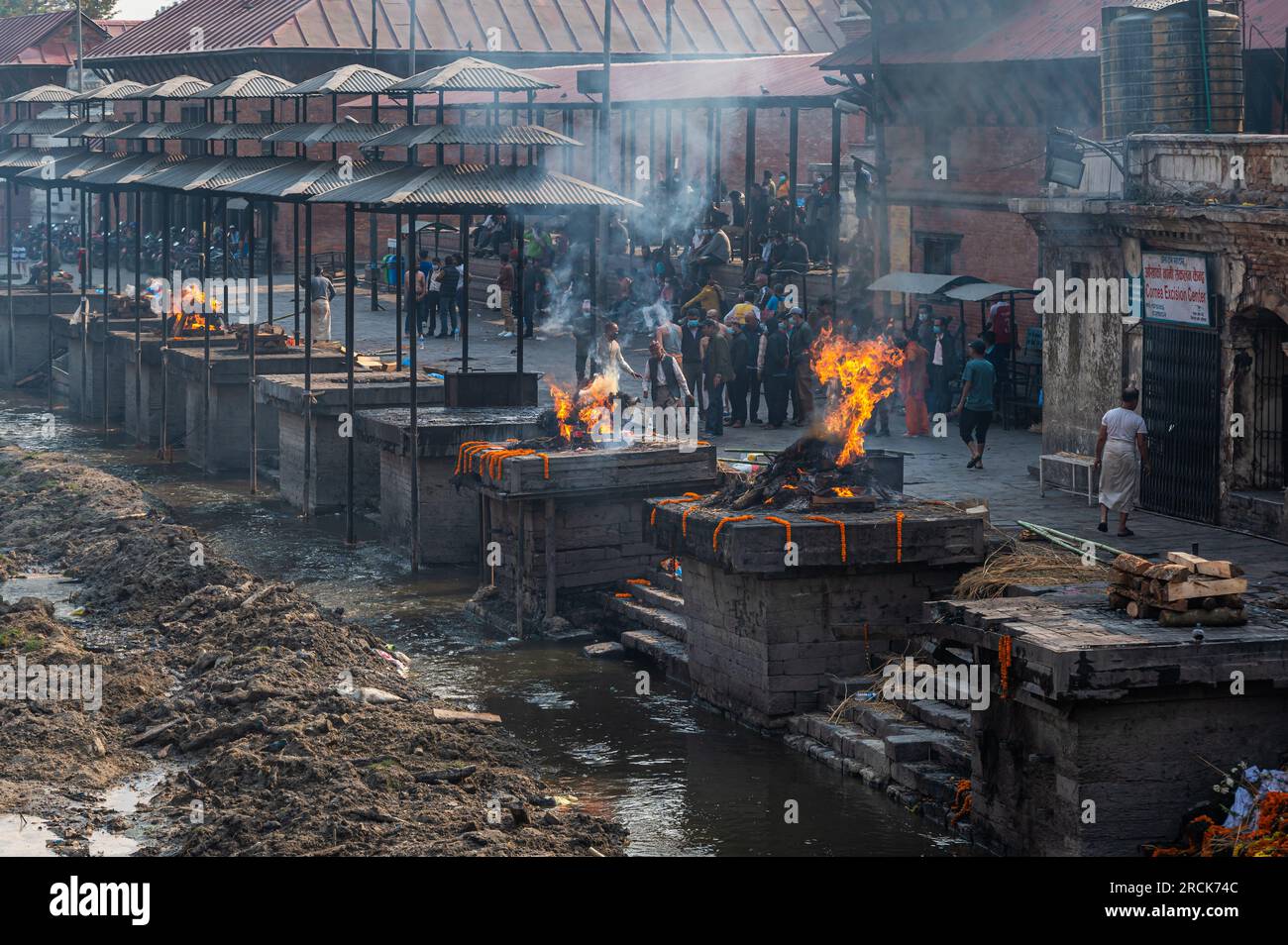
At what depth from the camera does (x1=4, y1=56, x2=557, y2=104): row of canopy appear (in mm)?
24203

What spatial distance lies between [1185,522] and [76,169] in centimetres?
2690

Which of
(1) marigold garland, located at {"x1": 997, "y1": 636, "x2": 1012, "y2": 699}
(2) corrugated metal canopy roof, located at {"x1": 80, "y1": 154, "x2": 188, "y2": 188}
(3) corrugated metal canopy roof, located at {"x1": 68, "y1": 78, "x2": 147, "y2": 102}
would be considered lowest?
(1) marigold garland, located at {"x1": 997, "y1": 636, "x2": 1012, "y2": 699}

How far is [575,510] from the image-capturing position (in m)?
19.9

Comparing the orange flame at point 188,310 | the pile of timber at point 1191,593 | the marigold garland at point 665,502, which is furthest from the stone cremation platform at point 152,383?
the pile of timber at point 1191,593

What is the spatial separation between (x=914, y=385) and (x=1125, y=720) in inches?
608

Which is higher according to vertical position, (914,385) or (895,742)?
(914,385)

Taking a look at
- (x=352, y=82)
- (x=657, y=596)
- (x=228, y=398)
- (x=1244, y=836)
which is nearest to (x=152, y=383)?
(x=228, y=398)

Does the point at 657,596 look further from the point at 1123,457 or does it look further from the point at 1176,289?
the point at 1176,289

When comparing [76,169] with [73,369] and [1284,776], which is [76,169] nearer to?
[73,369]

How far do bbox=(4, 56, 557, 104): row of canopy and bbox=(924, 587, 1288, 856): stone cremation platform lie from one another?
1345cm

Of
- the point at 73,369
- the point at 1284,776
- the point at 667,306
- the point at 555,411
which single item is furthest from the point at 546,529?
the point at 73,369

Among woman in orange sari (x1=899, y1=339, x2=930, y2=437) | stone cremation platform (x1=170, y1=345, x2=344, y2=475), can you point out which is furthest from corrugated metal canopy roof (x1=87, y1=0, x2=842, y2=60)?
woman in orange sari (x1=899, y1=339, x2=930, y2=437)

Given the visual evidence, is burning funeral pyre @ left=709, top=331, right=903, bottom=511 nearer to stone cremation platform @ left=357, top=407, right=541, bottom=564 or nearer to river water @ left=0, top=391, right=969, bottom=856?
river water @ left=0, top=391, right=969, bottom=856

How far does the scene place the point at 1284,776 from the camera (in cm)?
1171
